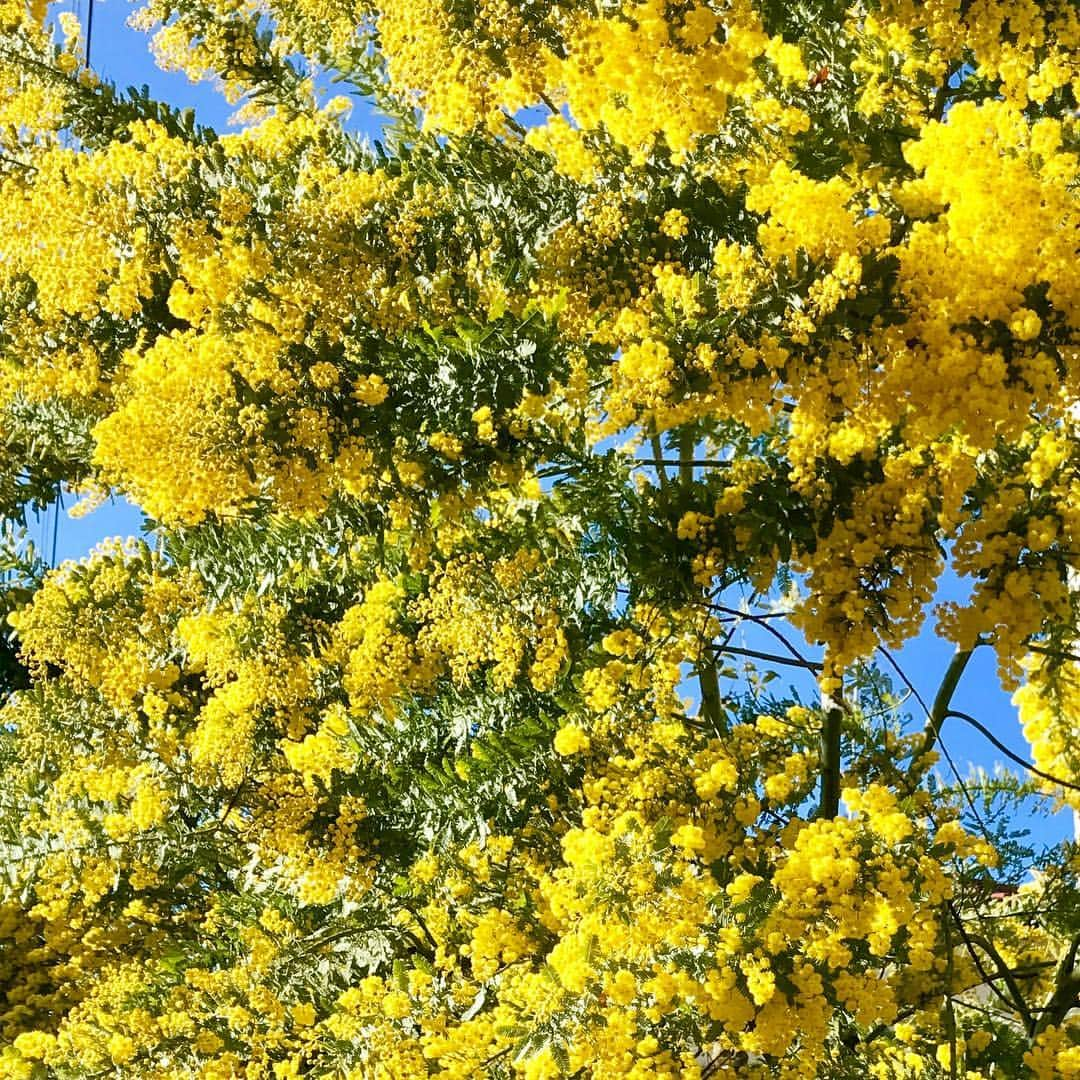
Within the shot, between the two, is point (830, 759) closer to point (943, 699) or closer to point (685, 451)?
point (943, 699)

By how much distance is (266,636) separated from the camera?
16.5ft

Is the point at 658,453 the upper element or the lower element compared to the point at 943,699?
upper

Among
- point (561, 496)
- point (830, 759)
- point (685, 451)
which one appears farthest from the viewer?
point (685, 451)

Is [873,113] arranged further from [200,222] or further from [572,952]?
[572,952]

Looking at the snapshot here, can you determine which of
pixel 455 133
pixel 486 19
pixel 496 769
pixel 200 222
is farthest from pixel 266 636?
pixel 486 19

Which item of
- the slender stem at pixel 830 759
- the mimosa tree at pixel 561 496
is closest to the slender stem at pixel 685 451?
the mimosa tree at pixel 561 496

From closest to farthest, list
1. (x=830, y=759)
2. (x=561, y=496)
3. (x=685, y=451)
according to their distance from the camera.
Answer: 1. (x=561, y=496)
2. (x=830, y=759)
3. (x=685, y=451)

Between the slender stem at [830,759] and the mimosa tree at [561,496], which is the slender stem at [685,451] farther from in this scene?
the slender stem at [830,759]

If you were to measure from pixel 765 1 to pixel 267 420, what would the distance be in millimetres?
2343

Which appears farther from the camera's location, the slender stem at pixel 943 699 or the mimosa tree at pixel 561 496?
the slender stem at pixel 943 699

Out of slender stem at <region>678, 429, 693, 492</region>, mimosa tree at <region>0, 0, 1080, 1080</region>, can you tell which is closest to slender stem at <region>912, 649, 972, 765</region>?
mimosa tree at <region>0, 0, 1080, 1080</region>

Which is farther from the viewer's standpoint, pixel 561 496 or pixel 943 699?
pixel 943 699

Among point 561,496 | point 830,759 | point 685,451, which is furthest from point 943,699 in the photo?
point 561,496

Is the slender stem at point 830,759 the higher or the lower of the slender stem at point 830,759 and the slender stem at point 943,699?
the lower
